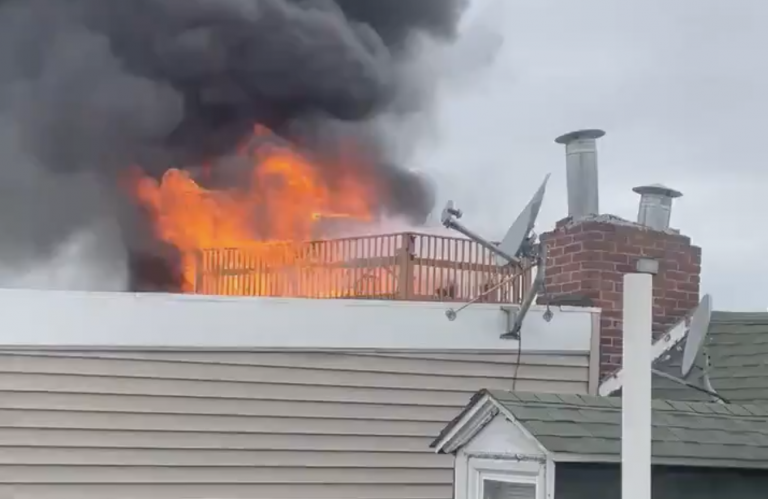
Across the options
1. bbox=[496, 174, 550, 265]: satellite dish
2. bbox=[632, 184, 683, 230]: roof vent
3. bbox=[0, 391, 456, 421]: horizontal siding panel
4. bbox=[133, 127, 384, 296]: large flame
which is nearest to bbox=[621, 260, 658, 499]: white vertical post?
bbox=[496, 174, 550, 265]: satellite dish

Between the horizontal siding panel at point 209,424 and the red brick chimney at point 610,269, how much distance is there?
1.46 m

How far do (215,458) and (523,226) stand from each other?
2367mm

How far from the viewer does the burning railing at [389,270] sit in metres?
8.09

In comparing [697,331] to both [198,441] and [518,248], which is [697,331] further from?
[198,441]

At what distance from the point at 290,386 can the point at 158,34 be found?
5.77 meters

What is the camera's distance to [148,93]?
443 inches

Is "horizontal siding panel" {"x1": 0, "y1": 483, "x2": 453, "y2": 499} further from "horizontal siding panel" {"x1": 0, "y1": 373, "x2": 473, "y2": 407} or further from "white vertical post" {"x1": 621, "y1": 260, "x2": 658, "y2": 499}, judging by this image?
"white vertical post" {"x1": 621, "y1": 260, "x2": 658, "y2": 499}

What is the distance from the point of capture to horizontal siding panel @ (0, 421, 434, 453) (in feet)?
20.3

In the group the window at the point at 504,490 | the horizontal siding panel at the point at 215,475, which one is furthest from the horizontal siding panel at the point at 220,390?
the window at the point at 504,490

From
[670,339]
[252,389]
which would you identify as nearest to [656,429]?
[252,389]

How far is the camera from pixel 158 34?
37.9ft

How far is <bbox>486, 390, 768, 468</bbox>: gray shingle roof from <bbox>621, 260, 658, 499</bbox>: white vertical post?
0.40 meters

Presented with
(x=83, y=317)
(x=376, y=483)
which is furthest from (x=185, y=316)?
(x=376, y=483)

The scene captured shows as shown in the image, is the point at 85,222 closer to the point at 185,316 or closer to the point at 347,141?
the point at 347,141
